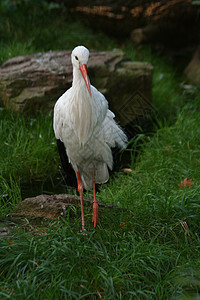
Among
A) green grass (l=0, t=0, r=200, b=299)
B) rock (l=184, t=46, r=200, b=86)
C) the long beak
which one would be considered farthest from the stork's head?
rock (l=184, t=46, r=200, b=86)

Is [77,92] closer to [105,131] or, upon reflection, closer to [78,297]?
[105,131]

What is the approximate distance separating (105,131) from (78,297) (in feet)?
4.26

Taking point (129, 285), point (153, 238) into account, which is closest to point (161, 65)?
point (153, 238)

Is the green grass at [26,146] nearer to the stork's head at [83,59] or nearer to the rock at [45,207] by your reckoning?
the rock at [45,207]

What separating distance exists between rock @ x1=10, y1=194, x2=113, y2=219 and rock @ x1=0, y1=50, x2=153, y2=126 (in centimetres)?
185

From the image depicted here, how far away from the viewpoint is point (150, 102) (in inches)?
211

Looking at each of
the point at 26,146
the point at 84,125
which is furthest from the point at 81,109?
the point at 26,146

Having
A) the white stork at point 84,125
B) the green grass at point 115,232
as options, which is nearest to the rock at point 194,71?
the green grass at point 115,232

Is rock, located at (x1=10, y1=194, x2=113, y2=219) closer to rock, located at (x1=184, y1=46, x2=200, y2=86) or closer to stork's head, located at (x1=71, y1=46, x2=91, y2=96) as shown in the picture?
stork's head, located at (x1=71, y1=46, x2=91, y2=96)

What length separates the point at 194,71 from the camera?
21.5 ft

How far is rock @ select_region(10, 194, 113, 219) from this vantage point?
296cm

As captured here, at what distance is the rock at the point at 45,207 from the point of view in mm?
2955

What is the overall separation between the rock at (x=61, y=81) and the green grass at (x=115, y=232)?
9.0 inches

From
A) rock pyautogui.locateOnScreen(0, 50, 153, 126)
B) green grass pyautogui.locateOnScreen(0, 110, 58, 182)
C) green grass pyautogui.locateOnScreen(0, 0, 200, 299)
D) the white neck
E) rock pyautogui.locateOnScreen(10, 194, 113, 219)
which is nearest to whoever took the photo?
green grass pyautogui.locateOnScreen(0, 0, 200, 299)
